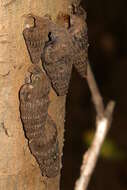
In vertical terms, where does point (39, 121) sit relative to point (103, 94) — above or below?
above

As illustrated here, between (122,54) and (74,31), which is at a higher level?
(74,31)

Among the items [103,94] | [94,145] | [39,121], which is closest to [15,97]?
[39,121]

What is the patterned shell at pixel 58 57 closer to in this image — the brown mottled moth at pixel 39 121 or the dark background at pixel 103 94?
the brown mottled moth at pixel 39 121

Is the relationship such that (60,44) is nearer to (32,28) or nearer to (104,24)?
(32,28)

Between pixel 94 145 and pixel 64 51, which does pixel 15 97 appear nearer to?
pixel 64 51

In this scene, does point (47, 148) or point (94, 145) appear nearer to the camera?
point (47, 148)

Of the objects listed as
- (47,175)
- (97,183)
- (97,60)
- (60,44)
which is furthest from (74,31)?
(97,60)

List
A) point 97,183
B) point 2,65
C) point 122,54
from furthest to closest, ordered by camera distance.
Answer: point 122,54 < point 97,183 < point 2,65
